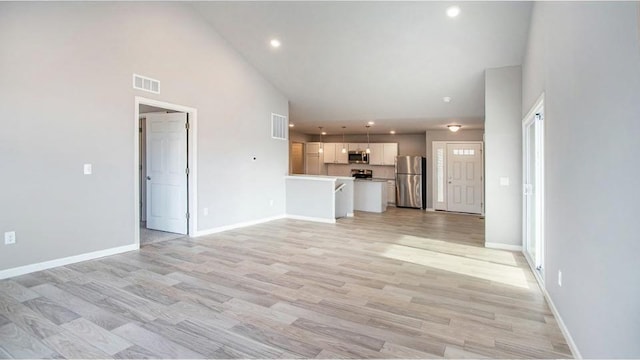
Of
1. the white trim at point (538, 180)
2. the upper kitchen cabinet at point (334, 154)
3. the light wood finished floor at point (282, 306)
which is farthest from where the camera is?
the upper kitchen cabinet at point (334, 154)

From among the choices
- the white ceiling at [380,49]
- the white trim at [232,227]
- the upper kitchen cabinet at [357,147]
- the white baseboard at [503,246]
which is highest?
the white ceiling at [380,49]

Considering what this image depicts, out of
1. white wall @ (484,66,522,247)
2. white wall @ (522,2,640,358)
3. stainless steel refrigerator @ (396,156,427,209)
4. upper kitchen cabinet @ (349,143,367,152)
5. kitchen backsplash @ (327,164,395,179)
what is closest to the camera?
white wall @ (522,2,640,358)

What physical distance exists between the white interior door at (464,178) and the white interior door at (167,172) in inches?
282

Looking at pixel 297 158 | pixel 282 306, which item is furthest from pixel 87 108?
pixel 297 158

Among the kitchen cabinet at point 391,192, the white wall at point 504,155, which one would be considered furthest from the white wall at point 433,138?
the white wall at point 504,155

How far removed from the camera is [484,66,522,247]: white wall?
5.16m

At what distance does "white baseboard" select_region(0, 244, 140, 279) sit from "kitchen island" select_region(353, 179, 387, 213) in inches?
227

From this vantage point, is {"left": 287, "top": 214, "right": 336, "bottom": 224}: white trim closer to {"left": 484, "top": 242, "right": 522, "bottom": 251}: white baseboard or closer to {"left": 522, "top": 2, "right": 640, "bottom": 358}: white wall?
{"left": 484, "top": 242, "right": 522, "bottom": 251}: white baseboard

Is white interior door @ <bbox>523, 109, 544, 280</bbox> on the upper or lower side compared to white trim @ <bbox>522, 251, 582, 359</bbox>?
upper

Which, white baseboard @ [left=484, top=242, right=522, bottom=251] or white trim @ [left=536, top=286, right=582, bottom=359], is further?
white baseboard @ [left=484, top=242, right=522, bottom=251]

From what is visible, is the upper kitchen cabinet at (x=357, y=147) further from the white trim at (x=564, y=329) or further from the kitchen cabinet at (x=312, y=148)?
the white trim at (x=564, y=329)

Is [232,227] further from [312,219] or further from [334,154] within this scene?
[334,154]

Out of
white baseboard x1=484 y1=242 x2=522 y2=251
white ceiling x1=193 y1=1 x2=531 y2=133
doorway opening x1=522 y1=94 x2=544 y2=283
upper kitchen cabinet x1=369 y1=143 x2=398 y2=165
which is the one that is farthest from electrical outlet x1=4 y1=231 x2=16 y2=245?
upper kitchen cabinet x1=369 y1=143 x2=398 y2=165

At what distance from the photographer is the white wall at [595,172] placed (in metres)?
1.54
